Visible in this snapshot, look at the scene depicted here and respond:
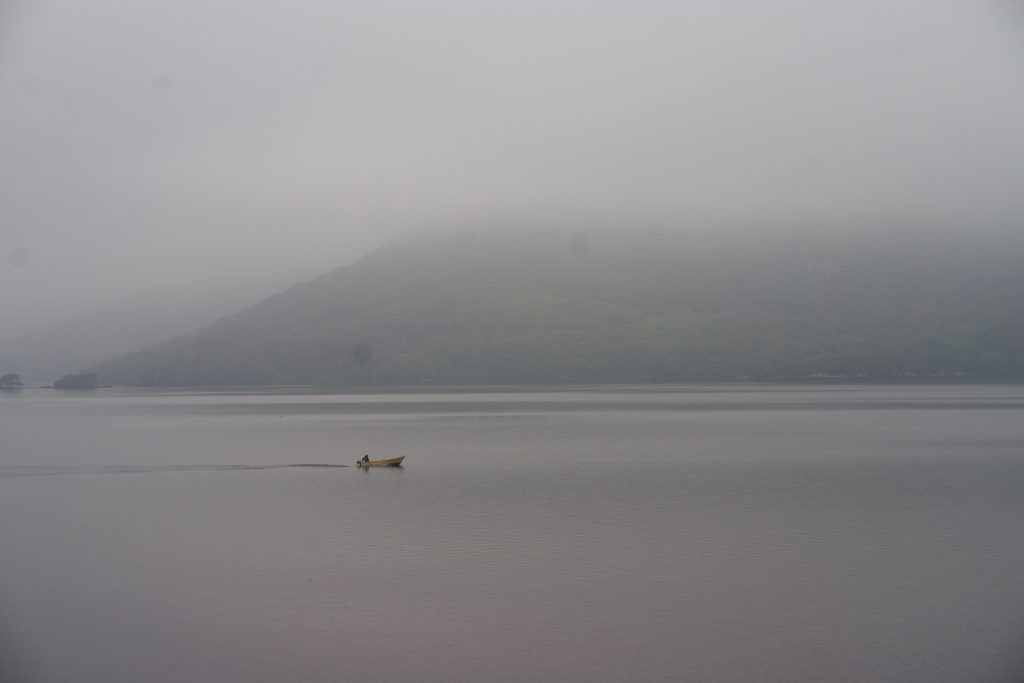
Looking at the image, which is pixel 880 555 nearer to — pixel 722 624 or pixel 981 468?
pixel 722 624

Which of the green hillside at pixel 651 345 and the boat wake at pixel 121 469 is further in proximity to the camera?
the green hillside at pixel 651 345

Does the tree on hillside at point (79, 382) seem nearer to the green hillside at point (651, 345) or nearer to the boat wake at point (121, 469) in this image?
the green hillside at point (651, 345)

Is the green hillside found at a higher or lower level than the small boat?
higher

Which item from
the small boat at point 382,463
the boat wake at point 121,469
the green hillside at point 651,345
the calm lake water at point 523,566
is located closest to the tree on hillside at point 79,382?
the green hillside at point 651,345

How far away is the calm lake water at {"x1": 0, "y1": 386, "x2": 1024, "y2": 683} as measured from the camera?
51.4ft

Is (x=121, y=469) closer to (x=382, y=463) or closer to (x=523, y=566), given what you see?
(x=382, y=463)

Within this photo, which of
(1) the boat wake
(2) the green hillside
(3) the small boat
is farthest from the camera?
(2) the green hillside

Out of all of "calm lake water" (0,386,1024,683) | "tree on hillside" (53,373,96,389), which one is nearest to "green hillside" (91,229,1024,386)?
"tree on hillside" (53,373,96,389)

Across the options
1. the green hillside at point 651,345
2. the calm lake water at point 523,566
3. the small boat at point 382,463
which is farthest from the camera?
the green hillside at point 651,345

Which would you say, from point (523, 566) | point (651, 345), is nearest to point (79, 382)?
point (651, 345)

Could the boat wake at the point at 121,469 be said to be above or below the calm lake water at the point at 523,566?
above

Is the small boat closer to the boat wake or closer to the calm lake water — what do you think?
the calm lake water

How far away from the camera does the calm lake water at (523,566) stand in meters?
15.7

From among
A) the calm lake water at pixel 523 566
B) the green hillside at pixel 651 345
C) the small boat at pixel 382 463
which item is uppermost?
the green hillside at pixel 651 345
